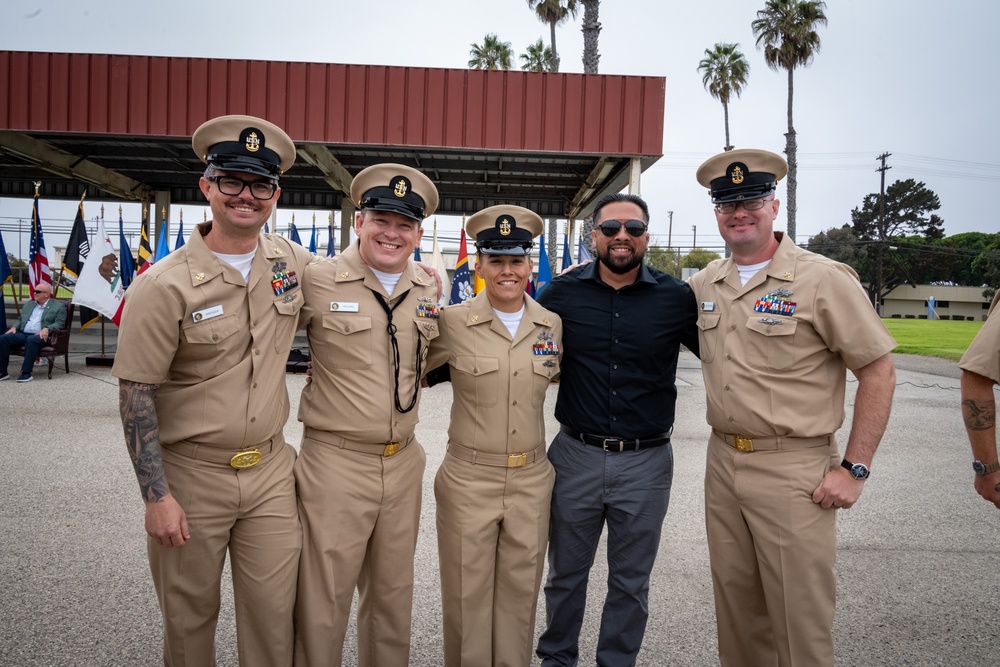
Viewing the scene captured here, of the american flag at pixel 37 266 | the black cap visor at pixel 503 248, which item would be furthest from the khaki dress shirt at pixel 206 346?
the american flag at pixel 37 266

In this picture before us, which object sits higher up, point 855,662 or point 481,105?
point 481,105

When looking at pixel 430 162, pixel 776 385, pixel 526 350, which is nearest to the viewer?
pixel 776 385

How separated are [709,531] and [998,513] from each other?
3712mm

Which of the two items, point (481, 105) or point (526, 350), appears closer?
point (526, 350)

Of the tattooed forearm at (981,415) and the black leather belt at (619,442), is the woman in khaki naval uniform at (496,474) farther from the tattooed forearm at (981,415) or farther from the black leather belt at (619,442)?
the tattooed forearm at (981,415)

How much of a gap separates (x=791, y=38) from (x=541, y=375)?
2802 centimetres

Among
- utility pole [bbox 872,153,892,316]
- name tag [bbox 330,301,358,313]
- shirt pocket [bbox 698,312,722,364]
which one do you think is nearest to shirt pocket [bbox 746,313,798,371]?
shirt pocket [bbox 698,312,722,364]

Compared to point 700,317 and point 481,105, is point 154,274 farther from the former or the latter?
point 481,105

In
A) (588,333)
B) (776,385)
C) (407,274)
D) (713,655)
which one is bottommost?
(713,655)

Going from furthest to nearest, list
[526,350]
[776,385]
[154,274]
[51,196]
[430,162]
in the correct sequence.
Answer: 1. [51,196]
2. [430,162]
3. [526,350]
4. [776,385]
5. [154,274]

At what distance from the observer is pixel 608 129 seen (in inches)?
447

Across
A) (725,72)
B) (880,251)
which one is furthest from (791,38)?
(880,251)

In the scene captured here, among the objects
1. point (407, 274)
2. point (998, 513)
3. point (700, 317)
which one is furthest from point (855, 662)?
point (998, 513)

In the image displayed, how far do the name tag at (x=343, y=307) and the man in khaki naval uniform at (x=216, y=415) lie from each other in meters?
0.24
